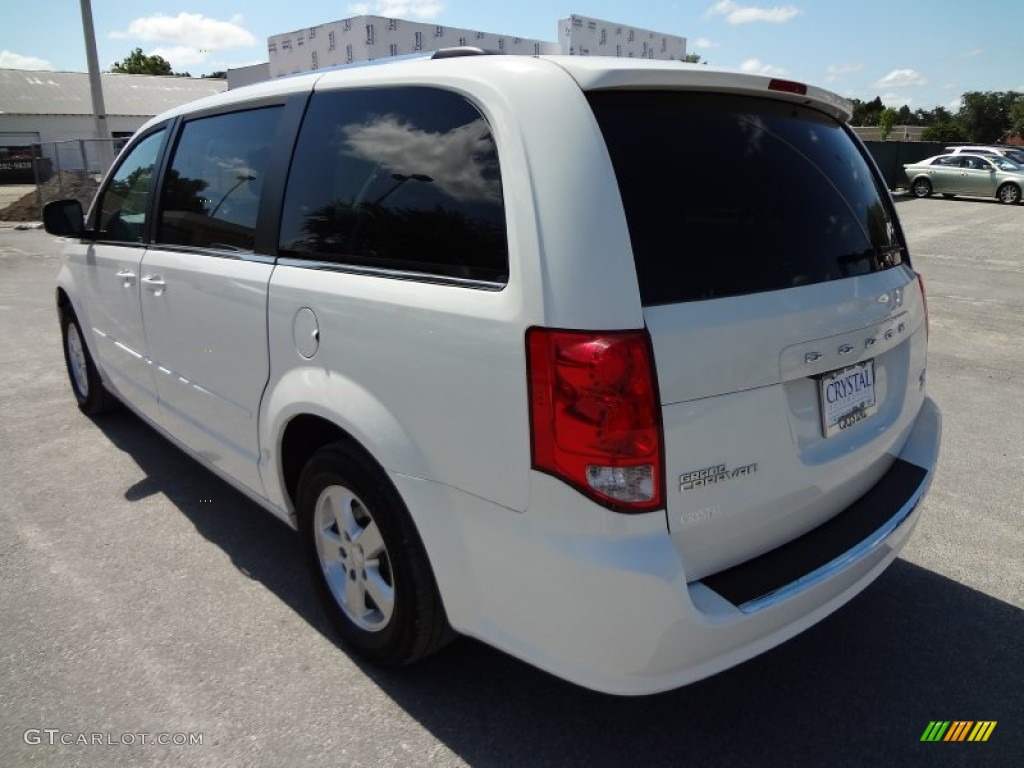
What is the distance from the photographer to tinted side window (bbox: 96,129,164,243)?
3.85 metres

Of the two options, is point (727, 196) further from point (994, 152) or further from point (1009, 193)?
point (994, 152)

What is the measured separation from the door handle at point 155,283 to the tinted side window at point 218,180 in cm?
18

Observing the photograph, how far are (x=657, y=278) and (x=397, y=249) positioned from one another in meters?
0.82

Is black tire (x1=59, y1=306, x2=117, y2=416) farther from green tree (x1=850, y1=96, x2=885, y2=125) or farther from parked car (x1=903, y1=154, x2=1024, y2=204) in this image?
green tree (x1=850, y1=96, x2=885, y2=125)

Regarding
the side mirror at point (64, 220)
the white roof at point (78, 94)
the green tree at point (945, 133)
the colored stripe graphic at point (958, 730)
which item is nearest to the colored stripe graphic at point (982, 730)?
the colored stripe graphic at point (958, 730)

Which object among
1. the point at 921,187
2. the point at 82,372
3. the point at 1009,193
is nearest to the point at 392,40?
the point at 82,372

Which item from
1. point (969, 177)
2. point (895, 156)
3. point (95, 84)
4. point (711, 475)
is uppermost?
point (95, 84)

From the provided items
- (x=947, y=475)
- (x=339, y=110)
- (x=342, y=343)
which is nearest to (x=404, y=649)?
(x=342, y=343)

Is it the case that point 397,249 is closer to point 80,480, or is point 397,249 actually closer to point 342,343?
point 342,343

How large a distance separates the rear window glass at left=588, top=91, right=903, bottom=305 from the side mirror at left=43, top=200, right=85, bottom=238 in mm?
3722

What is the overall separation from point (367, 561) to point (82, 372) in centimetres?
367

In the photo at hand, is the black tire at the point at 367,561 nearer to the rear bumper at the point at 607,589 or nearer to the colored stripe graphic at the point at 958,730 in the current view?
the rear bumper at the point at 607,589

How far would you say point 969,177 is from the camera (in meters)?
26.1

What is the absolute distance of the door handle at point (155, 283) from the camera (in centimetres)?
346
